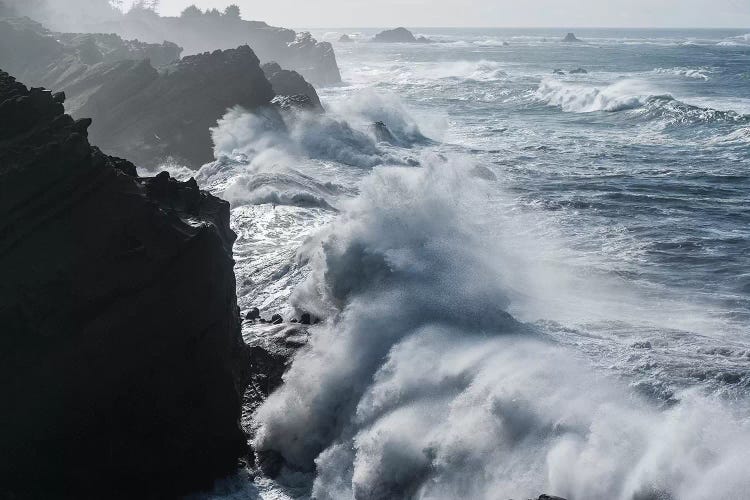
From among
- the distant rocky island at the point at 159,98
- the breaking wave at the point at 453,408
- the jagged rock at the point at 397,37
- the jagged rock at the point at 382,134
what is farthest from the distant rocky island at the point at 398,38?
the breaking wave at the point at 453,408

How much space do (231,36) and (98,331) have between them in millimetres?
74082

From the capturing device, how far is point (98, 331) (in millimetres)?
8344

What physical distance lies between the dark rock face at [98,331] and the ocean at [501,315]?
1.07m

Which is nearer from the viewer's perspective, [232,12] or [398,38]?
[232,12]

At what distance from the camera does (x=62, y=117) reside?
9.25 metres

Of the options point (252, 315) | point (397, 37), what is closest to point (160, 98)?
point (252, 315)

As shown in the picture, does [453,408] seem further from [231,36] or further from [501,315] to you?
[231,36]

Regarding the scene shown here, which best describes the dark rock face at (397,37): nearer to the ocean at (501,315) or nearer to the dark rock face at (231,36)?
the dark rock face at (231,36)

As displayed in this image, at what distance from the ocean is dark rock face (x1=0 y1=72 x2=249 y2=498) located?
3.51 feet

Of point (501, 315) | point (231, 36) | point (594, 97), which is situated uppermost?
point (231, 36)

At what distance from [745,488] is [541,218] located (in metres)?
12.1

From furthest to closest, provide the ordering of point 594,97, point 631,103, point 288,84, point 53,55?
point 594,97
point 631,103
point 288,84
point 53,55

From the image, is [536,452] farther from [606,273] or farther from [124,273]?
[606,273]

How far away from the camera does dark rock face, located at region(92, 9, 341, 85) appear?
6798 centimetres
